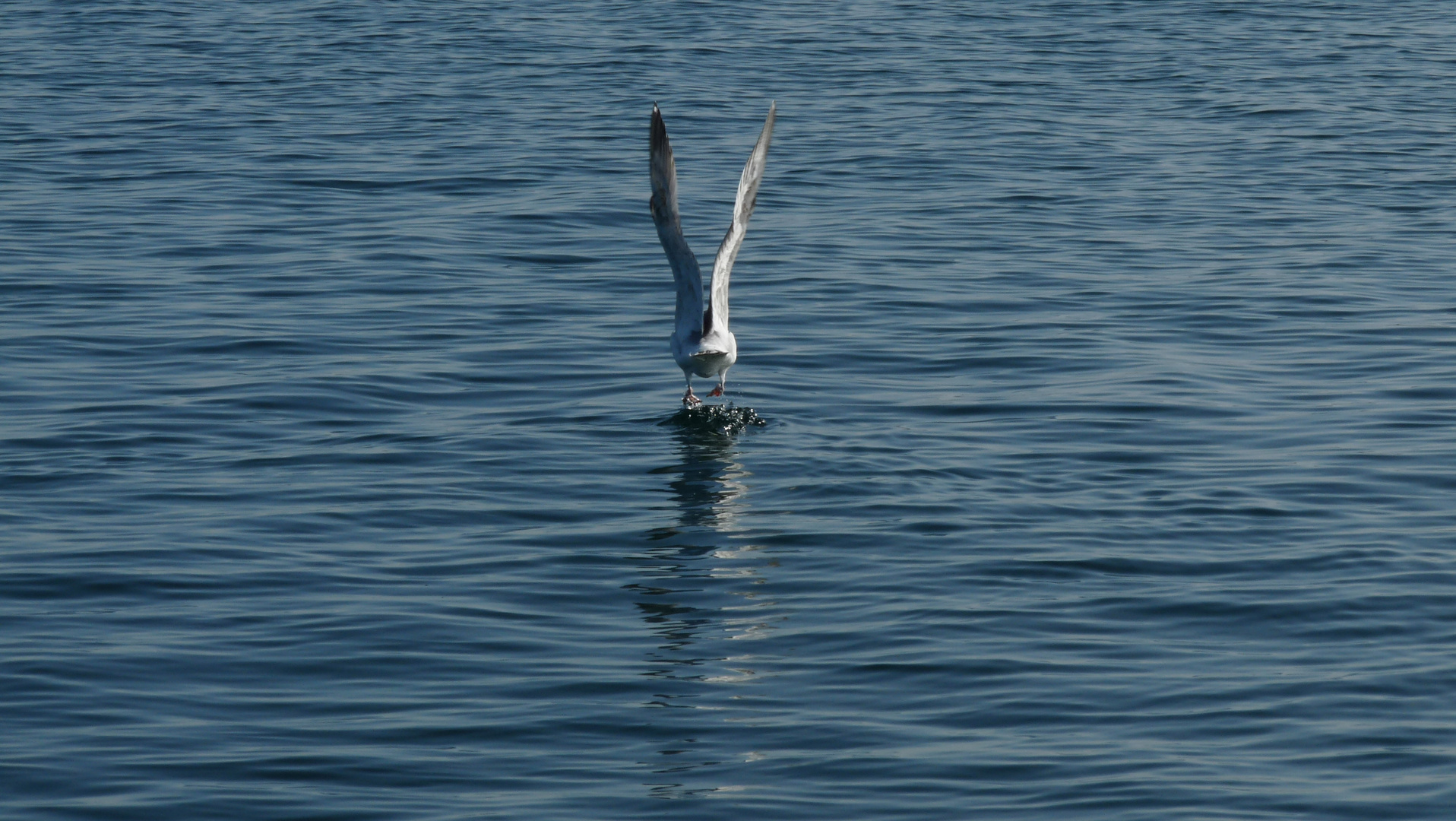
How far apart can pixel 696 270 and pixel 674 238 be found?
33cm

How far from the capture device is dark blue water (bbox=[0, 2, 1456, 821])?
30.2 ft

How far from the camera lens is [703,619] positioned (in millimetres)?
10898

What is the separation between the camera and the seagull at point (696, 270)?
1352 centimetres

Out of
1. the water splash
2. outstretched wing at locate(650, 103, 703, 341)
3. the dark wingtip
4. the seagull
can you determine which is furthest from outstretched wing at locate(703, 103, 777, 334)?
the water splash

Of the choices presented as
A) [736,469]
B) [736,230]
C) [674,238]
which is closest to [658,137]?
[674,238]

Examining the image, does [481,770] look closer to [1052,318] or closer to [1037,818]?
[1037,818]

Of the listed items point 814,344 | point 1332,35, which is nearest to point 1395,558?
point 814,344

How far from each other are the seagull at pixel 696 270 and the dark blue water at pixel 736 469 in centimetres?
82

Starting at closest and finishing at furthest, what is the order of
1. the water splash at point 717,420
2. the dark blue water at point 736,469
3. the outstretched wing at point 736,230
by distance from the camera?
the dark blue water at point 736,469 < the outstretched wing at point 736,230 < the water splash at point 717,420

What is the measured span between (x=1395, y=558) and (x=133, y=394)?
31.5 ft

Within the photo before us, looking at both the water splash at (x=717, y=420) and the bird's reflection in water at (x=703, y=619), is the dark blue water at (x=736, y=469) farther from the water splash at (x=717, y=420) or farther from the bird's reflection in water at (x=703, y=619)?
the water splash at (x=717, y=420)

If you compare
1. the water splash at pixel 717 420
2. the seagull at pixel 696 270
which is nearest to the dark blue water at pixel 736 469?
the water splash at pixel 717 420

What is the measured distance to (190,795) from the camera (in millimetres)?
8664

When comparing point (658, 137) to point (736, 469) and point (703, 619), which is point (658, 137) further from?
point (703, 619)
